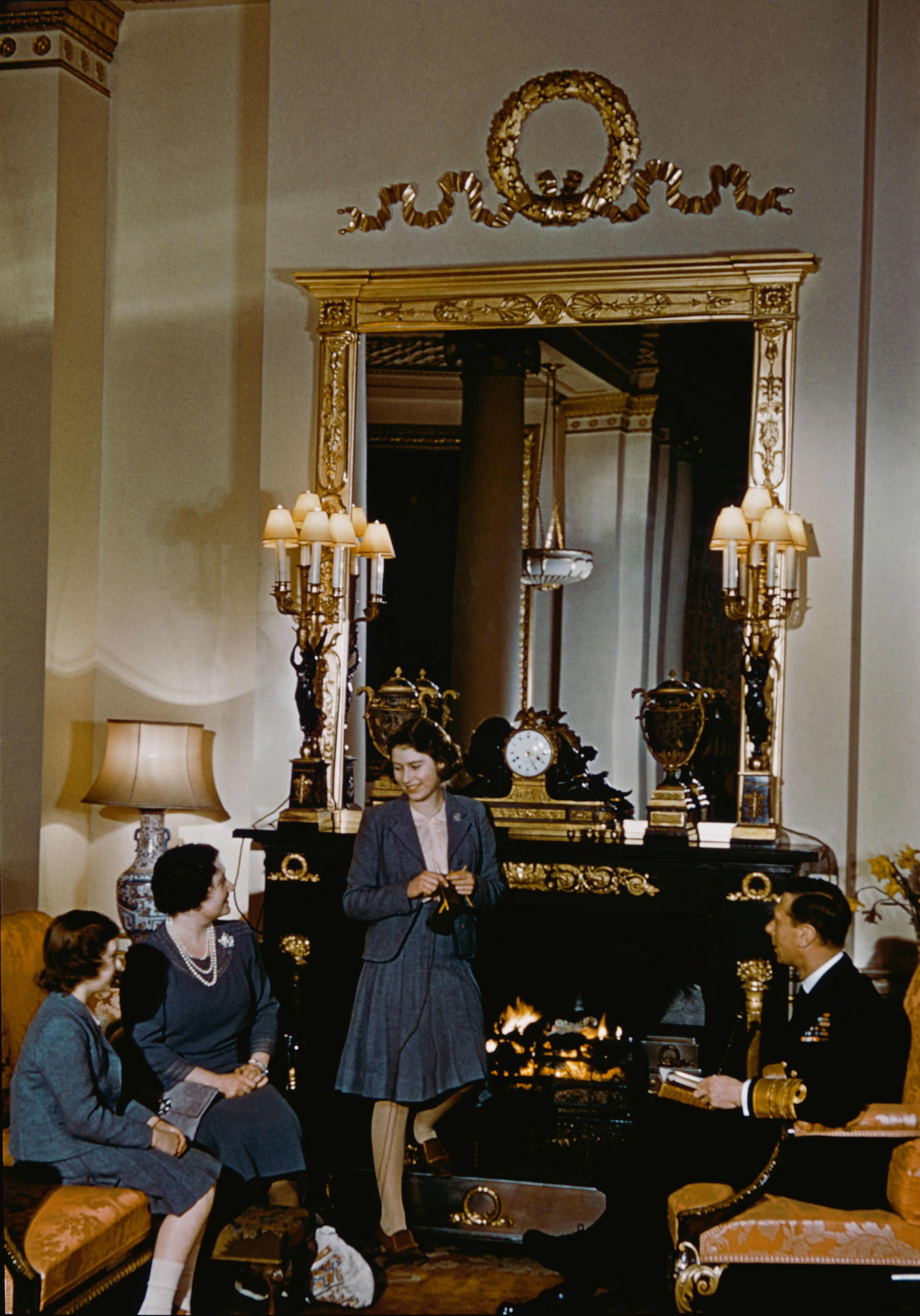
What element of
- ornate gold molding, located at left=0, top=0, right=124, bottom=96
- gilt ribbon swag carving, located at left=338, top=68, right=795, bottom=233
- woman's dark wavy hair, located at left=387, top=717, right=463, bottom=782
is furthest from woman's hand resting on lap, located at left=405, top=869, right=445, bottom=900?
ornate gold molding, located at left=0, top=0, right=124, bottom=96

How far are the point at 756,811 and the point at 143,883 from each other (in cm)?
221

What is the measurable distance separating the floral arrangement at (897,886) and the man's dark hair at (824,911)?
106 centimetres

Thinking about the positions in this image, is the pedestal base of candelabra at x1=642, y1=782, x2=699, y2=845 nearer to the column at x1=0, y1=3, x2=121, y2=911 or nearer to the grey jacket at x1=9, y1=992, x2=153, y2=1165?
the grey jacket at x1=9, y1=992, x2=153, y2=1165

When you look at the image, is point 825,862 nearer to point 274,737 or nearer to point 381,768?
point 381,768

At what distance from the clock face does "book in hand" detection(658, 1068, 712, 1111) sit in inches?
58.0

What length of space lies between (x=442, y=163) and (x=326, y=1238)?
12.3 ft

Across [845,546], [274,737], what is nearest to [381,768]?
[274,737]

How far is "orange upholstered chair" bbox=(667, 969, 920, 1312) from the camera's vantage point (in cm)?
309

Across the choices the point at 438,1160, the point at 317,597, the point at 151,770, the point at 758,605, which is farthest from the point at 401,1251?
the point at 758,605

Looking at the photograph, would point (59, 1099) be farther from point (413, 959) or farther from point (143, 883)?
point (143, 883)

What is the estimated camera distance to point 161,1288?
3.29m

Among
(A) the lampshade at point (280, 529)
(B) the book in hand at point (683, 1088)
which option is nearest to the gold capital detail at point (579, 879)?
(B) the book in hand at point (683, 1088)

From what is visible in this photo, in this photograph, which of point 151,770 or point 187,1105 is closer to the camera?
point 187,1105

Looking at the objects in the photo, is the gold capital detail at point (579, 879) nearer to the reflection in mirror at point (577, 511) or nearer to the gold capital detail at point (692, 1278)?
the reflection in mirror at point (577, 511)
